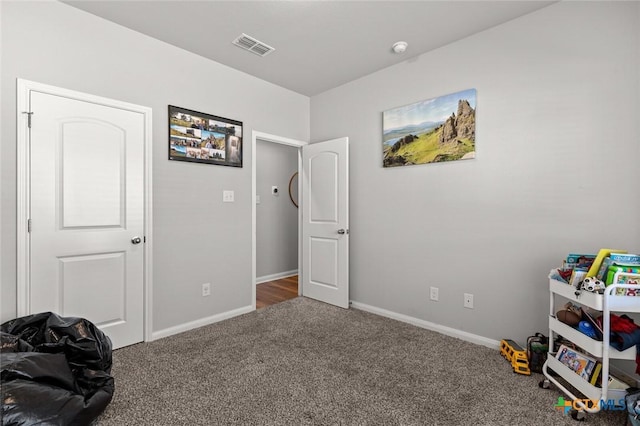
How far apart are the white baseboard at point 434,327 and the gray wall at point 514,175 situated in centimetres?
5

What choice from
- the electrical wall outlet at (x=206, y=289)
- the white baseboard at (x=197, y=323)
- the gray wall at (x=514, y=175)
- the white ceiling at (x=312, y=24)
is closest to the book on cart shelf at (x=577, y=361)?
the gray wall at (x=514, y=175)

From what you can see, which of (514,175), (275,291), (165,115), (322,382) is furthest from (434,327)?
(165,115)

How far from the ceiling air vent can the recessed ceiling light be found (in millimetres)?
1113

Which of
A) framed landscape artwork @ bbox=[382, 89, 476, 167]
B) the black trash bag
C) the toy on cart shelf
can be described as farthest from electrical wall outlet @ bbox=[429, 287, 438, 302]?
the black trash bag

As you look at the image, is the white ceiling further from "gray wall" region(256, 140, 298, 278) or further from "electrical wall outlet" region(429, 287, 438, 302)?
"electrical wall outlet" region(429, 287, 438, 302)

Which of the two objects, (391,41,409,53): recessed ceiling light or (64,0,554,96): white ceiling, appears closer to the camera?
(64,0,554,96): white ceiling

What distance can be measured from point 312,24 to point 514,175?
2.01 meters

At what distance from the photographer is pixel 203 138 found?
9.76 feet

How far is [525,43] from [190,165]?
2.99m

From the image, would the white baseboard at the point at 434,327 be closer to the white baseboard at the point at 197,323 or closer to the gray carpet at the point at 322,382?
the gray carpet at the point at 322,382

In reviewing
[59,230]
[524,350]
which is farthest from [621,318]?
[59,230]

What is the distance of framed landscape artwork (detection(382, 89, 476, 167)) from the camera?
263 centimetres

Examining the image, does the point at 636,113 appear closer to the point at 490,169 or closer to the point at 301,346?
the point at 490,169

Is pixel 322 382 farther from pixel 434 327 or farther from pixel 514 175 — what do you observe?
pixel 514 175
